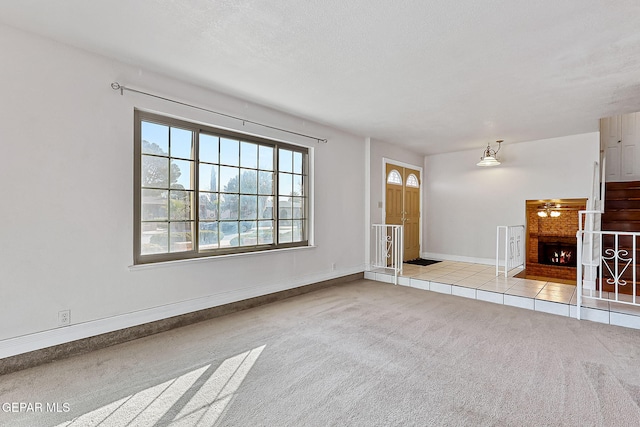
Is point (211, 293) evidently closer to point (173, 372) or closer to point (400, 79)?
point (173, 372)

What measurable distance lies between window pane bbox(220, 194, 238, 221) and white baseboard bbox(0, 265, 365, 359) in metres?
0.93

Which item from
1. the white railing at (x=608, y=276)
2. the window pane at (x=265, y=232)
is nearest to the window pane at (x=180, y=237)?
the window pane at (x=265, y=232)

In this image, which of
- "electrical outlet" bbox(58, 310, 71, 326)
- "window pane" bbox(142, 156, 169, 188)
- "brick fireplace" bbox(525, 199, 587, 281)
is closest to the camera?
"electrical outlet" bbox(58, 310, 71, 326)

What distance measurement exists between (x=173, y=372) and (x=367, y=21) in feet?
9.86

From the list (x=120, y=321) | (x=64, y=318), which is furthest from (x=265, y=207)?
(x=64, y=318)

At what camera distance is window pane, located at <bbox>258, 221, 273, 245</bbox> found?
166 inches

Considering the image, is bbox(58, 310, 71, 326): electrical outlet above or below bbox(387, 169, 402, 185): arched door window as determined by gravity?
below

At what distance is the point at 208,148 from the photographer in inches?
144

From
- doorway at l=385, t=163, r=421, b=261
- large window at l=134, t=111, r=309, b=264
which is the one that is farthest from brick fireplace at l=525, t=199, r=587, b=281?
large window at l=134, t=111, r=309, b=264

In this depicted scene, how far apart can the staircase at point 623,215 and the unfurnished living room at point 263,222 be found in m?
0.03

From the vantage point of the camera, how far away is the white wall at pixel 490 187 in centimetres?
551

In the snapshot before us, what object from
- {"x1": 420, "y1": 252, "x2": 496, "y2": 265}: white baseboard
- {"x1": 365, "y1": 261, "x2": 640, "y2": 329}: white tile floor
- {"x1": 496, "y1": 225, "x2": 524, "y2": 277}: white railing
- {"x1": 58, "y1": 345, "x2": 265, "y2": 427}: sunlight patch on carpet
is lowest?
{"x1": 58, "y1": 345, "x2": 265, "y2": 427}: sunlight patch on carpet

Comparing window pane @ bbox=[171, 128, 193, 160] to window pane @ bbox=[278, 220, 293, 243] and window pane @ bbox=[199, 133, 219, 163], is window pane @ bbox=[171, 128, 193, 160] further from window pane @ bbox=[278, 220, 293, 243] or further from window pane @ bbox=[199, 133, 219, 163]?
window pane @ bbox=[278, 220, 293, 243]

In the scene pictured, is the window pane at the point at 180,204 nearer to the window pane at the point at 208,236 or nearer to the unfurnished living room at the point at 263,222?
the unfurnished living room at the point at 263,222
